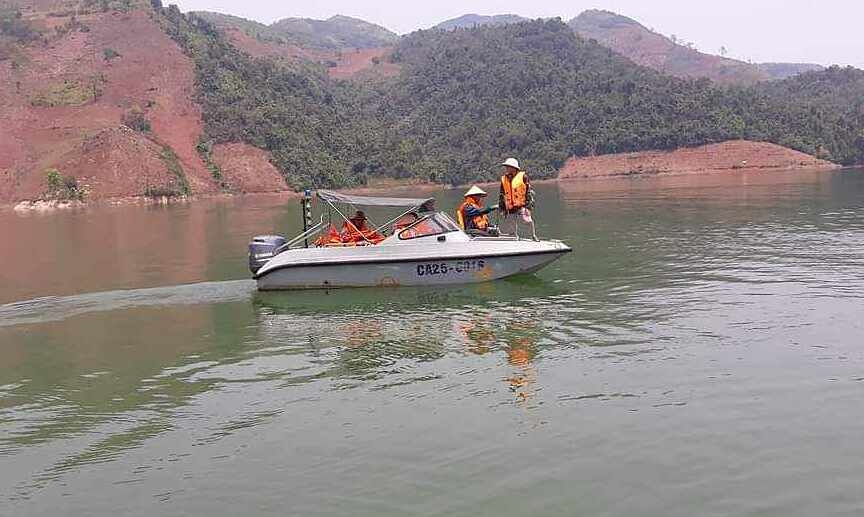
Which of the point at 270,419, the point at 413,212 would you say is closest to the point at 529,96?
the point at 413,212

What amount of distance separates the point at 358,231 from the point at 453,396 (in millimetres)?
8113

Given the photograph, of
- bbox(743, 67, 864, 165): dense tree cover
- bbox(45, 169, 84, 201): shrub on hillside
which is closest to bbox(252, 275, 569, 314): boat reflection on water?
bbox(45, 169, 84, 201): shrub on hillside

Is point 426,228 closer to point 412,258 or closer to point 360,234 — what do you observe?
point 412,258

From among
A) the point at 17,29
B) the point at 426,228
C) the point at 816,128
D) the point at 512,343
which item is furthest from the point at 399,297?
the point at 17,29

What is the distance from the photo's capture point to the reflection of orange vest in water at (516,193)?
58.9 ft

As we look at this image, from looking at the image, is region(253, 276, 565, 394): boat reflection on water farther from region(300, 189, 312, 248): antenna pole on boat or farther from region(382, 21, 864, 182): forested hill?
region(382, 21, 864, 182): forested hill

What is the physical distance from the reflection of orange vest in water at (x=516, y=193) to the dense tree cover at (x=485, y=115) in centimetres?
7127

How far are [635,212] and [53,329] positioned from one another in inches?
1183

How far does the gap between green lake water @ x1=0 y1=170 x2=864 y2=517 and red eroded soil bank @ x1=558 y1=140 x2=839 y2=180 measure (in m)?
78.5

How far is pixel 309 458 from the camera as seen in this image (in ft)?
27.1

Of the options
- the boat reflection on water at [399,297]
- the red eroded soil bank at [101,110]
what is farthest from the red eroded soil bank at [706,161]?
the boat reflection on water at [399,297]

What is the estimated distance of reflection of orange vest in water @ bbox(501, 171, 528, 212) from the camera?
58.9 ft

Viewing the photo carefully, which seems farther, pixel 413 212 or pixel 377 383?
pixel 413 212

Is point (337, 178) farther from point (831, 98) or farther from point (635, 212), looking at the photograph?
point (831, 98)
